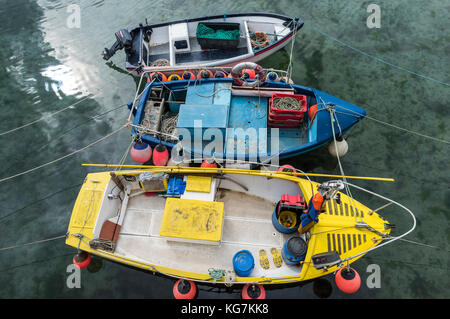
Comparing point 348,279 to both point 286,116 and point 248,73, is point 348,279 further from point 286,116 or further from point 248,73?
point 248,73

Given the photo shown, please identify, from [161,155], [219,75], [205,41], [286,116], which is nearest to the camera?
[161,155]

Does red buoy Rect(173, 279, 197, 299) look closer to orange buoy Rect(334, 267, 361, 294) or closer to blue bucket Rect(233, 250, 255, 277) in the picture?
blue bucket Rect(233, 250, 255, 277)

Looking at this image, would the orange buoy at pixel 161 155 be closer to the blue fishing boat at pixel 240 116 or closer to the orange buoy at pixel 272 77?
the blue fishing boat at pixel 240 116

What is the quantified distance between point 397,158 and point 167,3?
14538 mm

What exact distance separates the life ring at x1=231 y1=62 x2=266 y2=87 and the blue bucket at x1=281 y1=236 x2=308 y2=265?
18.1 feet

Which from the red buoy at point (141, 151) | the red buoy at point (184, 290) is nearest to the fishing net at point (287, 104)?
the red buoy at point (141, 151)

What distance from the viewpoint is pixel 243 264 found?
6707mm

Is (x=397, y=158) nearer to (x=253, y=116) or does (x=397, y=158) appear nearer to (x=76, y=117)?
(x=253, y=116)

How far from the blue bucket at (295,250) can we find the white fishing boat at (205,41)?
24.8ft

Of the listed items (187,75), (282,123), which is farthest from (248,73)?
(282,123)

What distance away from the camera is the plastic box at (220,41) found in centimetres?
1134

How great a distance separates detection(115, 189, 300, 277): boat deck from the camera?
285 inches

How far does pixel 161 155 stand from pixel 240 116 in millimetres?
3083

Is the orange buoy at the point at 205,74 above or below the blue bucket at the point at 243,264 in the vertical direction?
above
